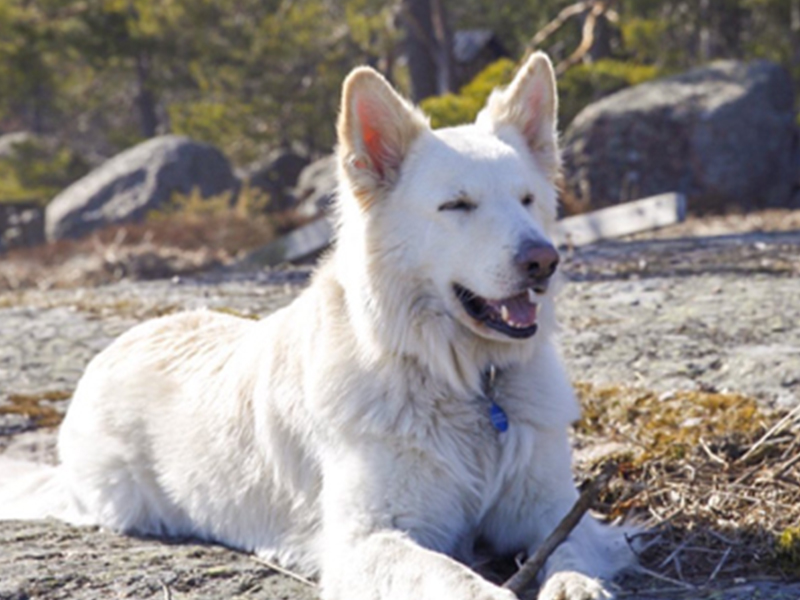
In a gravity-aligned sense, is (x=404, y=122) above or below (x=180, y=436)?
above

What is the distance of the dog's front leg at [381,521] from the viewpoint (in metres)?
3.23

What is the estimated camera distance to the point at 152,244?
13055 mm

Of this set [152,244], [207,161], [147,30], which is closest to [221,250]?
[152,244]

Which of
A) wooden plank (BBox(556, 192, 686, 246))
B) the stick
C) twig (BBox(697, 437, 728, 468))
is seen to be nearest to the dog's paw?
the stick

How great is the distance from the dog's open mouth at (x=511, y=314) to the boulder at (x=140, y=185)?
14100mm

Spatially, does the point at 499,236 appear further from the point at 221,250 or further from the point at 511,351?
the point at 221,250

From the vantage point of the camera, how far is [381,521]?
135 inches

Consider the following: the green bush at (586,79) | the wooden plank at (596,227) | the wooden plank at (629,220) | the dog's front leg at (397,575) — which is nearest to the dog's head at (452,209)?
the dog's front leg at (397,575)

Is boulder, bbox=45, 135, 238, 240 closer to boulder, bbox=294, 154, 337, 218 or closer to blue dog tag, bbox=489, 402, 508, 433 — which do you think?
boulder, bbox=294, 154, 337, 218

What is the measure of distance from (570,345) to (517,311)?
2668mm

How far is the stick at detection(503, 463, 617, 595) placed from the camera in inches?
126

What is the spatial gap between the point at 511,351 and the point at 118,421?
1782mm

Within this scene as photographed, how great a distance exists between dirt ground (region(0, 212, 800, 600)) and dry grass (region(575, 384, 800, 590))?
0.50 ft

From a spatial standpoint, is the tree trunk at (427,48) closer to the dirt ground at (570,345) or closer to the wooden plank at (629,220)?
the wooden plank at (629,220)
